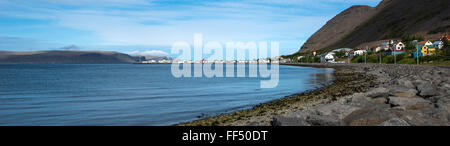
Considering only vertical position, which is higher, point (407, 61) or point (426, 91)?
point (407, 61)

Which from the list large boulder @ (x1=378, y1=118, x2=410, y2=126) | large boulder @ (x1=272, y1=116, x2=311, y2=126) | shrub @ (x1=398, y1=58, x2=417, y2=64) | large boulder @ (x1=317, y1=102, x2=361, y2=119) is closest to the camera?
large boulder @ (x1=378, y1=118, x2=410, y2=126)

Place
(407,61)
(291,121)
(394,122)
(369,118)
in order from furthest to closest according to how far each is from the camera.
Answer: (407,61) < (291,121) < (369,118) < (394,122)

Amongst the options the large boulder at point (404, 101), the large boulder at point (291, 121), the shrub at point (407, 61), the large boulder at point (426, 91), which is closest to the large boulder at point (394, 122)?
the large boulder at point (291, 121)

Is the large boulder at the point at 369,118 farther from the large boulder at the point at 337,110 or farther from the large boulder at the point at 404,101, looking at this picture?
the large boulder at the point at 404,101

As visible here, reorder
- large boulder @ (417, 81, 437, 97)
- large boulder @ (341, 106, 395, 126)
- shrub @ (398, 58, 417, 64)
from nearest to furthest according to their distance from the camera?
large boulder @ (341, 106, 395, 126), large boulder @ (417, 81, 437, 97), shrub @ (398, 58, 417, 64)

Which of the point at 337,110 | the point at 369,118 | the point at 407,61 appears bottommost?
the point at 337,110

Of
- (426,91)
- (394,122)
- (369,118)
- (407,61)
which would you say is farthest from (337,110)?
(407,61)

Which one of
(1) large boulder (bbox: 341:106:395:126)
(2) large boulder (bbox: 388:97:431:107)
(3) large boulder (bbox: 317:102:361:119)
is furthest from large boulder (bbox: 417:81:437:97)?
(1) large boulder (bbox: 341:106:395:126)

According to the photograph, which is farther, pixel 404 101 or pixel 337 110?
pixel 404 101

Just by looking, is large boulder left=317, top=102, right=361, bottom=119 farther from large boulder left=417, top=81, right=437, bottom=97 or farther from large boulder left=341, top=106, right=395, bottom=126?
large boulder left=417, top=81, right=437, bottom=97

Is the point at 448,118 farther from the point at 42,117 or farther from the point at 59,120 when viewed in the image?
the point at 42,117

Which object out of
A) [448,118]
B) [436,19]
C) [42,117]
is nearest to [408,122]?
[448,118]

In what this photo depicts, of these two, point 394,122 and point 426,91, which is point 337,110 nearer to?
point 394,122
